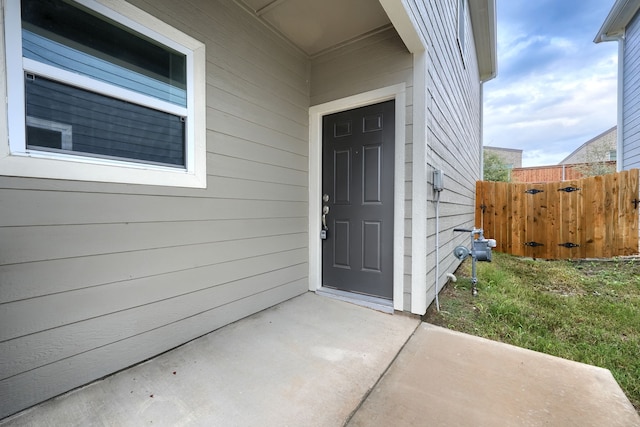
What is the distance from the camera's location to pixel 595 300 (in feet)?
9.11

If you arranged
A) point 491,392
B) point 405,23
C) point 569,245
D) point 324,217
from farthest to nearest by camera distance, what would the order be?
point 569,245
point 324,217
point 405,23
point 491,392

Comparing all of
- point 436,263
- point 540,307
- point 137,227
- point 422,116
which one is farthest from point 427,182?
point 137,227

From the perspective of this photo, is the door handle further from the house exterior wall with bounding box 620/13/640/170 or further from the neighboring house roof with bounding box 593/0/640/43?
the neighboring house roof with bounding box 593/0/640/43

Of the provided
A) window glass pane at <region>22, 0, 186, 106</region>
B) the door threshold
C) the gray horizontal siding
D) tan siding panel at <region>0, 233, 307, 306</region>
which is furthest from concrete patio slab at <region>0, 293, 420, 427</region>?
the gray horizontal siding

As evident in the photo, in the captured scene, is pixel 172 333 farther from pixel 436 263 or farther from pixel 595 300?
pixel 595 300

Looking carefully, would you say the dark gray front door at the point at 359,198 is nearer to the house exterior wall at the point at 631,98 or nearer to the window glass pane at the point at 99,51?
the window glass pane at the point at 99,51

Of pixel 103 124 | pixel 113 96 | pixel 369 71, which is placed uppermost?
pixel 369 71

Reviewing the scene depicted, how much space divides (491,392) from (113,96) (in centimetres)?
273

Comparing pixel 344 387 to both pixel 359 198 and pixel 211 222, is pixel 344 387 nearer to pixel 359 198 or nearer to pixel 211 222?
Answer: pixel 211 222

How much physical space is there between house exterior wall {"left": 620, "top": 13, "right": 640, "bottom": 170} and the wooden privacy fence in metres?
2.32

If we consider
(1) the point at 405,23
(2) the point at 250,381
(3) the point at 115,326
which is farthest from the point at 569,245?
(3) the point at 115,326

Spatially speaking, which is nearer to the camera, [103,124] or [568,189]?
[103,124]

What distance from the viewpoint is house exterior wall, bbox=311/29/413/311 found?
2375mm

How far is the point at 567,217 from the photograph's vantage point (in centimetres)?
479
